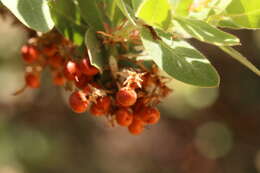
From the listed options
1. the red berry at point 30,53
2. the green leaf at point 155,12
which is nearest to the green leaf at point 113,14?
the green leaf at point 155,12

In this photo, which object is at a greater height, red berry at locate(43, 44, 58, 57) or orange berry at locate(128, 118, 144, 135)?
red berry at locate(43, 44, 58, 57)

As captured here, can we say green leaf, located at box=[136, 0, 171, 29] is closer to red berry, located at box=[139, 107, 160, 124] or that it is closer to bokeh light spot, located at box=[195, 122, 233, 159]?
red berry, located at box=[139, 107, 160, 124]

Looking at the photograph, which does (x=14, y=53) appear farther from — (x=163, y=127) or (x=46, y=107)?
(x=163, y=127)

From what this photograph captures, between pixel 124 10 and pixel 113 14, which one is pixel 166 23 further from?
pixel 113 14

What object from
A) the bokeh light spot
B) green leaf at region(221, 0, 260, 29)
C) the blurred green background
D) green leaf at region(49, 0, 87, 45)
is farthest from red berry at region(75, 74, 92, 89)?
the bokeh light spot

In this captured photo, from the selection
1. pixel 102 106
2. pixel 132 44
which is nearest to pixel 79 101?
pixel 102 106

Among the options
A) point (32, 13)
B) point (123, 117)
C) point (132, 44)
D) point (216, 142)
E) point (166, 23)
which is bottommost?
point (216, 142)
